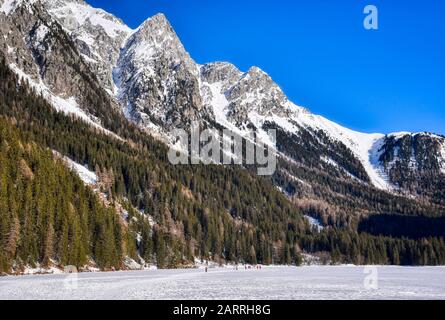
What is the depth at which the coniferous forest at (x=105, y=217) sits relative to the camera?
9119 cm

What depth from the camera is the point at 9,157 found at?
104m

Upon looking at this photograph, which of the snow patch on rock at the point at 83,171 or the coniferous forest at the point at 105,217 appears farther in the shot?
the snow patch on rock at the point at 83,171

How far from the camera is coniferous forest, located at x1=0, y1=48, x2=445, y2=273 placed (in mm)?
91188

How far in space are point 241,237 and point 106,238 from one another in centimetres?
7567

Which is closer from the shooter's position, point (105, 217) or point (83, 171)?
point (105, 217)

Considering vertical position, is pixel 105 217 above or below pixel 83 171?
below

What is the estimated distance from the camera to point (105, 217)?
365 feet

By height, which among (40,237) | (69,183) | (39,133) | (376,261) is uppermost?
(39,133)

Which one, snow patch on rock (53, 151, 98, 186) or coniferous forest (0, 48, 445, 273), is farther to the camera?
snow patch on rock (53, 151, 98, 186)

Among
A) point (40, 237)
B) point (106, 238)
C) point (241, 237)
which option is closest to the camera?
point (40, 237)
